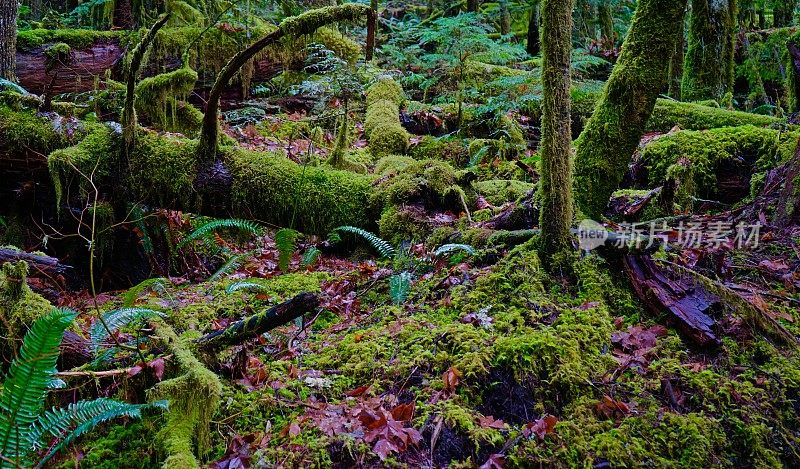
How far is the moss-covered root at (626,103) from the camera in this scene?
14.5 ft

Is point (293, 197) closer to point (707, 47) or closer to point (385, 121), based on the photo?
point (385, 121)

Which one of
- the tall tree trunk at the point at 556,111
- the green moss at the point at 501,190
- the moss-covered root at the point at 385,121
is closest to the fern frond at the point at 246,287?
the tall tree trunk at the point at 556,111

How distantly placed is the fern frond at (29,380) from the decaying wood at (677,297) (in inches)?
139

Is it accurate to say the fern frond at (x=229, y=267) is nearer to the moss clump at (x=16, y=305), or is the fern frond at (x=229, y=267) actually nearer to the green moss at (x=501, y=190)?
the moss clump at (x=16, y=305)

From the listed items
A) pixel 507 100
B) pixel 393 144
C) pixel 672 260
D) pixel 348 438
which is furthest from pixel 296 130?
pixel 348 438

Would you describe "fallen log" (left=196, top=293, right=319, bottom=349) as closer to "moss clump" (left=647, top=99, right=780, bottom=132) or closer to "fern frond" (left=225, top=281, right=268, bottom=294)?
"fern frond" (left=225, top=281, right=268, bottom=294)

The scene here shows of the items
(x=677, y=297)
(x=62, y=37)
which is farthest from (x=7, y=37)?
(x=677, y=297)

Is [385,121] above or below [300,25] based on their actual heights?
below

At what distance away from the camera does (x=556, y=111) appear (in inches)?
142

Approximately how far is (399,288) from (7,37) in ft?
23.9

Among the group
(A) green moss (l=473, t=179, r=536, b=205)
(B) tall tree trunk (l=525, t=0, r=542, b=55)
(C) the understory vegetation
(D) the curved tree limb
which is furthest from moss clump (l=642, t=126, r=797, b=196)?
(B) tall tree trunk (l=525, t=0, r=542, b=55)

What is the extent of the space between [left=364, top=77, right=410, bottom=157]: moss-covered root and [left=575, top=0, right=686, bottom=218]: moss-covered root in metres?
4.38

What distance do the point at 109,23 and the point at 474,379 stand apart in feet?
38.1

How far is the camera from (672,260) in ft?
14.0
